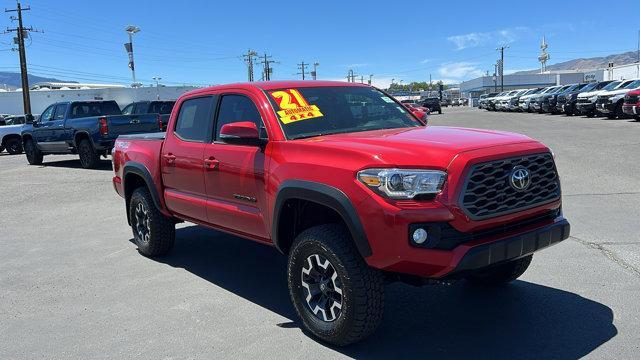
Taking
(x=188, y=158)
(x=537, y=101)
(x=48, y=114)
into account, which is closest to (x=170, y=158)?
(x=188, y=158)

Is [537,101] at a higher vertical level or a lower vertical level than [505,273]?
higher

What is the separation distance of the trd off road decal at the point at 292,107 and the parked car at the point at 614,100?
2325cm

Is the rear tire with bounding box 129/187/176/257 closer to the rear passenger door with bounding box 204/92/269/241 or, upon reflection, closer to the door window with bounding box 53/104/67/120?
the rear passenger door with bounding box 204/92/269/241

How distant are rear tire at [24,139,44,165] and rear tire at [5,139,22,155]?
278 inches

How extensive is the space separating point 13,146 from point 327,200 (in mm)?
24594

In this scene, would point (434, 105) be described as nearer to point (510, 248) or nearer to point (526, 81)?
point (510, 248)

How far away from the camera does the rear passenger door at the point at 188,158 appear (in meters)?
5.12

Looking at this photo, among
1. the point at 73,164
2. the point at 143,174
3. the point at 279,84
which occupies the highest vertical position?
the point at 279,84

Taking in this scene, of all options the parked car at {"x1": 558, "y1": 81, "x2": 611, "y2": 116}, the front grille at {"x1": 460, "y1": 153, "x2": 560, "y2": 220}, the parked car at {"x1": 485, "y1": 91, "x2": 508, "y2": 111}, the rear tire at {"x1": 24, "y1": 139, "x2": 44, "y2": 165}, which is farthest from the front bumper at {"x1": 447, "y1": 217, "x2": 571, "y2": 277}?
the parked car at {"x1": 485, "y1": 91, "x2": 508, "y2": 111}

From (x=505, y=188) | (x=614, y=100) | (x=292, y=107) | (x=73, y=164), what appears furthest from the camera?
(x=614, y=100)

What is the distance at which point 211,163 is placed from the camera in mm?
4875

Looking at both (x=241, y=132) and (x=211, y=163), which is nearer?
(x=241, y=132)

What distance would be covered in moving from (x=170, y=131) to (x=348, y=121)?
6.89 feet

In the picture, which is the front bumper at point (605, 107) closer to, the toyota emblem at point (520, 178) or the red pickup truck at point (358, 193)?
the red pickup truck at point (358, 193)
